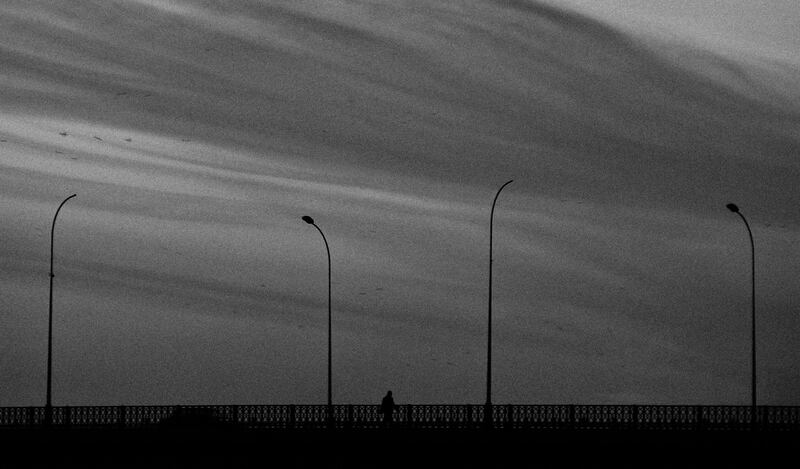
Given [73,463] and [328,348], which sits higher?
[328,348]

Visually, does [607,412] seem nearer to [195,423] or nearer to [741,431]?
[741,431]

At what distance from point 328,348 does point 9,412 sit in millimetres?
17031

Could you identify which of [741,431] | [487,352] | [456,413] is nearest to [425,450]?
[456,413]

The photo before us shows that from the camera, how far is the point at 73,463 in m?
68.2

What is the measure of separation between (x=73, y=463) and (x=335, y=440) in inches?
403

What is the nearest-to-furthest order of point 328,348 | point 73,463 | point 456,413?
1. point 73,463
2. point 456,413
3. point 328,348

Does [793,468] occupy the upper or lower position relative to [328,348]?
lower

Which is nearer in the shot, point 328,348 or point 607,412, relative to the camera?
point 607,412

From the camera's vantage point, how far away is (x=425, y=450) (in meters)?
70.3

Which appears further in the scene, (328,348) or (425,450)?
(328,348)

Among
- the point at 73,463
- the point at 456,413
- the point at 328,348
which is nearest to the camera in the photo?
the point at 73,463

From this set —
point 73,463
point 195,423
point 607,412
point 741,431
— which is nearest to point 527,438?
point 607,412

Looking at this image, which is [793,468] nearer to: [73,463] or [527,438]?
[527,438]

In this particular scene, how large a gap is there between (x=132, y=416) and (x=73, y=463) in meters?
3.81
